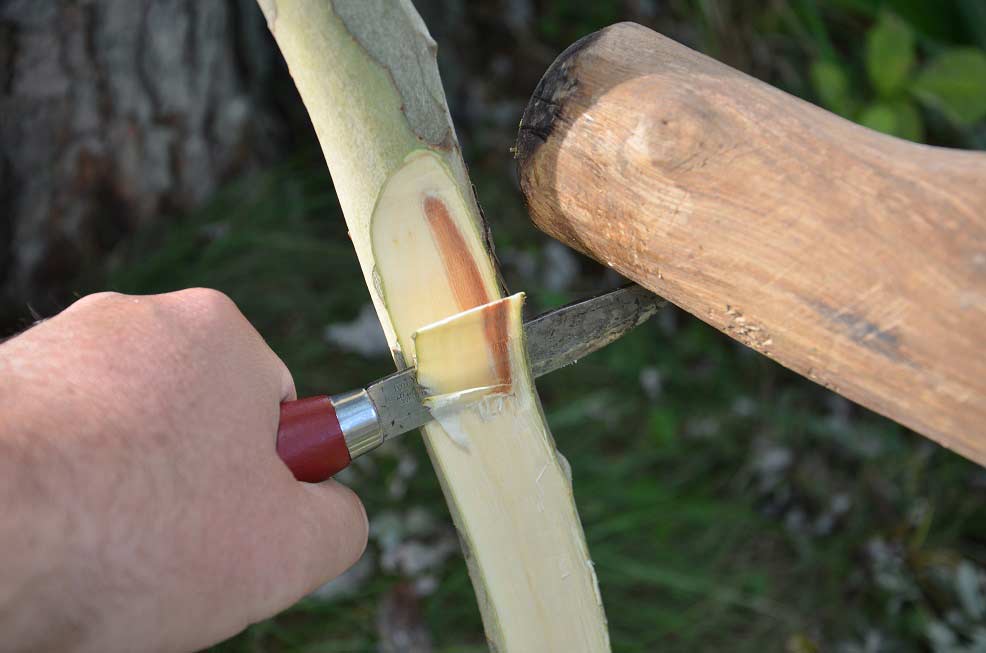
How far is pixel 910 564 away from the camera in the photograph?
1542 millimetres

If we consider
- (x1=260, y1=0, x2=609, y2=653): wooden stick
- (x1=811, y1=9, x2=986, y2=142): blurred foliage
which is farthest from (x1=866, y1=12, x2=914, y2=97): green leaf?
(x1=260, y1=0, x2=609, y2=653): wooden stick

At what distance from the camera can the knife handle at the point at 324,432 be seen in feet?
2.34

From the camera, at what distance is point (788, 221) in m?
0.60

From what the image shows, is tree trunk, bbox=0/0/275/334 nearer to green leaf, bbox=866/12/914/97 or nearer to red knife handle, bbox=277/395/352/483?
red knife handle, bbox=277/395/352/483

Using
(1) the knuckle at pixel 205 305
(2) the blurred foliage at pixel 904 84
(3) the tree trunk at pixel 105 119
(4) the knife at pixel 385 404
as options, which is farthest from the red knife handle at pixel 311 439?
(2) the blurred foliage at pixel 904 84

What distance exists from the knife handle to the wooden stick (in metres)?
0.06

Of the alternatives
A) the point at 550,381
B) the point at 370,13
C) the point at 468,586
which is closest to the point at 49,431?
the point at 370,13

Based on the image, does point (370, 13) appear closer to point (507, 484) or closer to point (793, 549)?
point (507, 484)

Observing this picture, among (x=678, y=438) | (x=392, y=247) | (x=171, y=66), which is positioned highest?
(x=392, y=247)

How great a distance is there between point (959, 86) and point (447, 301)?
3.94 feet

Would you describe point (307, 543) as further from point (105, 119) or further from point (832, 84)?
point (832, 84)

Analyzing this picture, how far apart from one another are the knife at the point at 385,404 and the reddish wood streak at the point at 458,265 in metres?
0.04

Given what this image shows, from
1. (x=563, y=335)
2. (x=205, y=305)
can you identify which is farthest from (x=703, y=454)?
Answer: (x=205, y=305)

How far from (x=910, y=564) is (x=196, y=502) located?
1433 mm
